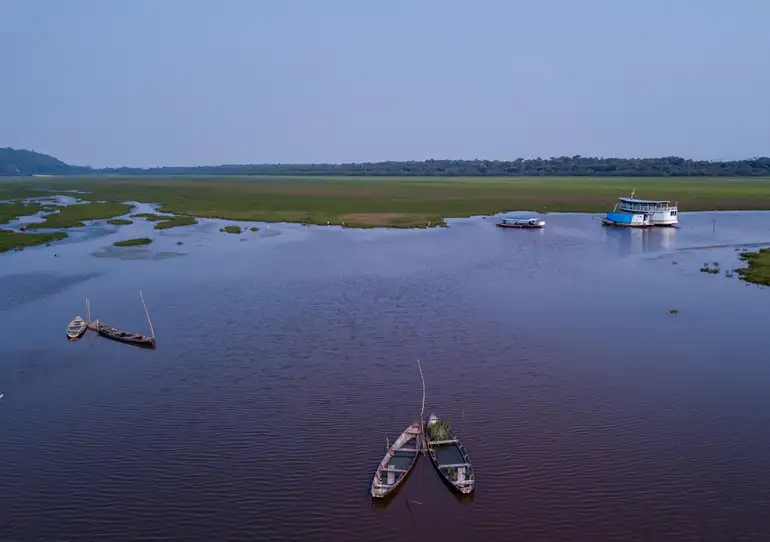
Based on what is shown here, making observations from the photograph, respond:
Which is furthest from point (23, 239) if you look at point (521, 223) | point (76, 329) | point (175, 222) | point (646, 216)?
point (646, 216)

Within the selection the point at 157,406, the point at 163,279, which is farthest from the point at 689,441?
the point at 163,279

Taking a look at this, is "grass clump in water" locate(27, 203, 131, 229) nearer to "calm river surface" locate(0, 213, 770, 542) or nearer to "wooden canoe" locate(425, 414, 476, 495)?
"calm river surface" locate(0, 213, 770, 542)

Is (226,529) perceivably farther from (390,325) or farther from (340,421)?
(390,325)

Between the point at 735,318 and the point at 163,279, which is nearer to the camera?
the point at 735,318

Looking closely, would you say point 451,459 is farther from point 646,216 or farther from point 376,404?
point 646,216

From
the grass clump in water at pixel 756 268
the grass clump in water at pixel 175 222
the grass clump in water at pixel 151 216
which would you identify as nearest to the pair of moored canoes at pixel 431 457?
the grass clump in water at pixel 756 268

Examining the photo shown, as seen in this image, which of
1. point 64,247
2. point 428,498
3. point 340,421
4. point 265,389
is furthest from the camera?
point 64,247

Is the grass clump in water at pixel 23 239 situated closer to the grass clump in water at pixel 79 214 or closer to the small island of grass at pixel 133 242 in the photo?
the small island of grass at pixel 133 242
